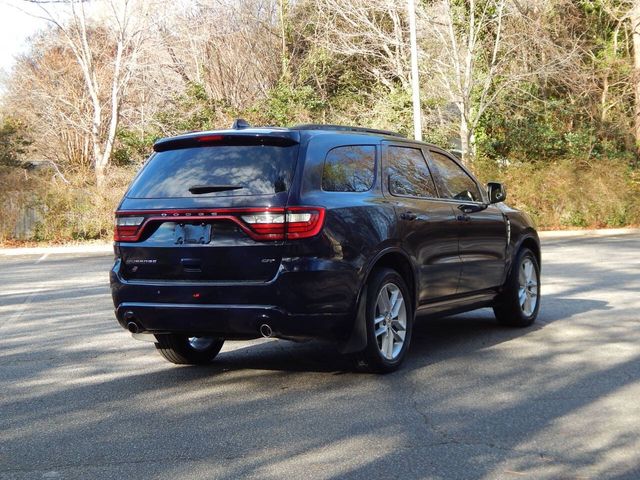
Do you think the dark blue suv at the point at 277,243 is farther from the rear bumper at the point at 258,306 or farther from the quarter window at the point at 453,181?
the quarter window at the point at 453,181

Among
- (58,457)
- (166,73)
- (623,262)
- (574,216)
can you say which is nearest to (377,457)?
(58,457)

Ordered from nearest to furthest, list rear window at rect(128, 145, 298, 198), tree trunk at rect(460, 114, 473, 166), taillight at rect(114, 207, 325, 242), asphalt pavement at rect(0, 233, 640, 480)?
1. asphalt pavement at rect(0, 233, 640, 480)
2. taillight at rect(114, 207, 325, 242)
3. rear window at rect(128, 145, 298, 198)
4. tree trunk at rect(460, 114, 473, 166)

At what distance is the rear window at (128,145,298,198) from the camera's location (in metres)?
6.88

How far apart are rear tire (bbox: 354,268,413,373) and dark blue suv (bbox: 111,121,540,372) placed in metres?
0.01

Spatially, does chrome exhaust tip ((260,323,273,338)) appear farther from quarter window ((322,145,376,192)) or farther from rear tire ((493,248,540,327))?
rear tire ((493,248,540,327))

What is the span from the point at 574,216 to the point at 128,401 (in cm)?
2340

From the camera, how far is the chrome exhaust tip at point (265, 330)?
6730mm

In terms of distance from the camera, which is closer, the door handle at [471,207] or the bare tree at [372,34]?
the door handle at [471,207]

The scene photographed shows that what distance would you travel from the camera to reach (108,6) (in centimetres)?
3584

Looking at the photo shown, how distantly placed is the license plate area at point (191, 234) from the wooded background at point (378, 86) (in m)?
21.3

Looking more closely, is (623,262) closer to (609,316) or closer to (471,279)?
(609,316)

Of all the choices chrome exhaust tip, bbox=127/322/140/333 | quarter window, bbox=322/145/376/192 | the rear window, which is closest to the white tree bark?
quarter window, bbox=322/145/376/192

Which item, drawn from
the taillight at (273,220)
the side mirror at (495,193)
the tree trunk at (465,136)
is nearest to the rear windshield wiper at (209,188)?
the taillight at (273,220)

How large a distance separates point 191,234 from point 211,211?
24cm
